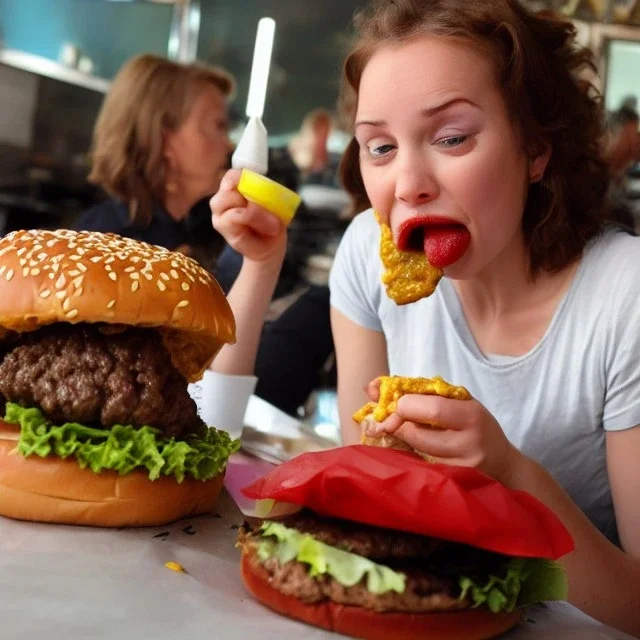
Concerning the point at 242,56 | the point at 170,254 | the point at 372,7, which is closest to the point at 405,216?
the point at 170,254

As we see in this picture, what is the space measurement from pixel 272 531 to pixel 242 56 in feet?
23.6

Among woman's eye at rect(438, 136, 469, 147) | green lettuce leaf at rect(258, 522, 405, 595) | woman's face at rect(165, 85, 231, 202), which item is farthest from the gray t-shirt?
woman's face at rect(165, 85, 231, 202)

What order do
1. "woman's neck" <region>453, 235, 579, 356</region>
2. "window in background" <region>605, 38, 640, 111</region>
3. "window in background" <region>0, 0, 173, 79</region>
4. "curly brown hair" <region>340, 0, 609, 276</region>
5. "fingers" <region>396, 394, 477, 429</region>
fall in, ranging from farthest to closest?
"window in background" <region>0, 0, 173, 79</region> → "window in background" <region>605, 38, 640, 111</region> → "woman's neck" <region>453, 235, 579, 356</region> → "curly brown hair" <region>340, 0, 609, 276</region> → "fingers" <region>396, 394, 477, 429</region>

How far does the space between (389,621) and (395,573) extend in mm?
64

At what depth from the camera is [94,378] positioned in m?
1.52

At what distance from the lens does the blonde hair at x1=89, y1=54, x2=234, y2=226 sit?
465 centimetres

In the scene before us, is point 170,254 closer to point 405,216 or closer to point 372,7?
point 405,216

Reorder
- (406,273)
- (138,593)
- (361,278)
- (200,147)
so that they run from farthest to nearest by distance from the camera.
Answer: (200,147)
(361,278)
(406,273)
(138,593)

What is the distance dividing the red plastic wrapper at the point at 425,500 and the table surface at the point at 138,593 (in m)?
0.18

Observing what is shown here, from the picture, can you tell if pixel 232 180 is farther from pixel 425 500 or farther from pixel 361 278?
pixel 425 500

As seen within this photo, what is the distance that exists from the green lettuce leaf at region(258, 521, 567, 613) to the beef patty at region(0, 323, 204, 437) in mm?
423

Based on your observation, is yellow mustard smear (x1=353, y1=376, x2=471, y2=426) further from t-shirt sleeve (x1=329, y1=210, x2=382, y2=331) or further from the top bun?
t-shirt sleeve (x1=329, y1=210, x2=382, y2=331)

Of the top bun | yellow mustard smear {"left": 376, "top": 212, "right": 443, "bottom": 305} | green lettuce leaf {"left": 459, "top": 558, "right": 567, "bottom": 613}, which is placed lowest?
green lettuce leaf {"left": 459, "top": 558, "right": 567, "bottom": 613}

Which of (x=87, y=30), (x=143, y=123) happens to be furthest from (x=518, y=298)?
(x=87, y=30)
